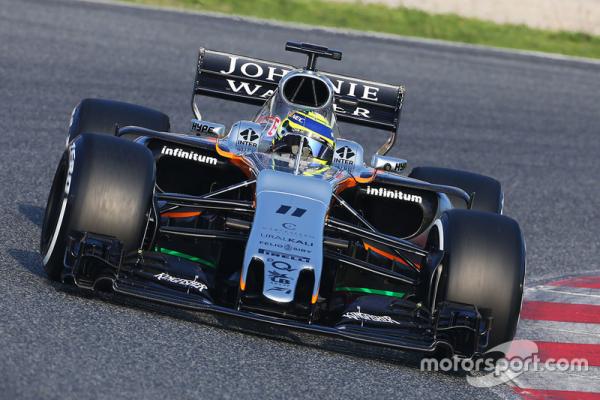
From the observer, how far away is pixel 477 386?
22.0 ft

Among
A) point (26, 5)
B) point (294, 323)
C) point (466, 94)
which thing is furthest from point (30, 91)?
point (294, 323)

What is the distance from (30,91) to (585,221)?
621 centimetres

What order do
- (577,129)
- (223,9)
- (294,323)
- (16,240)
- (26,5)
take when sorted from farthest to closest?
(223,9), (26,5), (577,129), (16,240), (294,323)

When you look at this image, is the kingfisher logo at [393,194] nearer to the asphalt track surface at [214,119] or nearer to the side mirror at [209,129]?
the side mirror at [209,129]

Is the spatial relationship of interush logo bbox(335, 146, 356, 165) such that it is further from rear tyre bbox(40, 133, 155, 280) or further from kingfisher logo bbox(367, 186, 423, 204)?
rear tyre bbox(40, 133, 155, 280)

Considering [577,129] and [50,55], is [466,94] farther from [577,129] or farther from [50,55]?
[50,55]

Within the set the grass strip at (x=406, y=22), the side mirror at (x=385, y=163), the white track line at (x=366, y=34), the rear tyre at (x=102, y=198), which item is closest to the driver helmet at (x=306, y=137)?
the side mirror at (x=385, y=163)

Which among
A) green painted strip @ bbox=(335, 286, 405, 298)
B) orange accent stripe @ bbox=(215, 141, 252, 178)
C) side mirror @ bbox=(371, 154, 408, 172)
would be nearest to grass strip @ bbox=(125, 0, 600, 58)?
side mirror @ bbox=(371, 154, 408, 172)

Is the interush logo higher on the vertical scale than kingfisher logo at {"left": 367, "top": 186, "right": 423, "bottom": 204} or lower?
higher

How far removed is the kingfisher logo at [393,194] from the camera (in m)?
8.48

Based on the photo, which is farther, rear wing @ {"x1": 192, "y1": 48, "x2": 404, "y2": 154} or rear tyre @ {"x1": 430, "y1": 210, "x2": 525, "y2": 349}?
rear wing @ {"x1": 192, "y1": 48, "x2": 404, "y2": 154}

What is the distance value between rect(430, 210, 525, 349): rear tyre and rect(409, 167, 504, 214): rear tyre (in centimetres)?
207

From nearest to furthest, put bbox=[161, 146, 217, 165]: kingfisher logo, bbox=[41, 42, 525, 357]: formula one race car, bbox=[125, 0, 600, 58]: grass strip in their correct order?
bbox=[41, 42, 525, 357]: formula one race car → bbox=[161, 146, 217, 165]: kingfisher logo → bbox=[125, 0, 600, 58]: grass strip

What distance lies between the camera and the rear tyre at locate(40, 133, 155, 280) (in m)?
6.78
